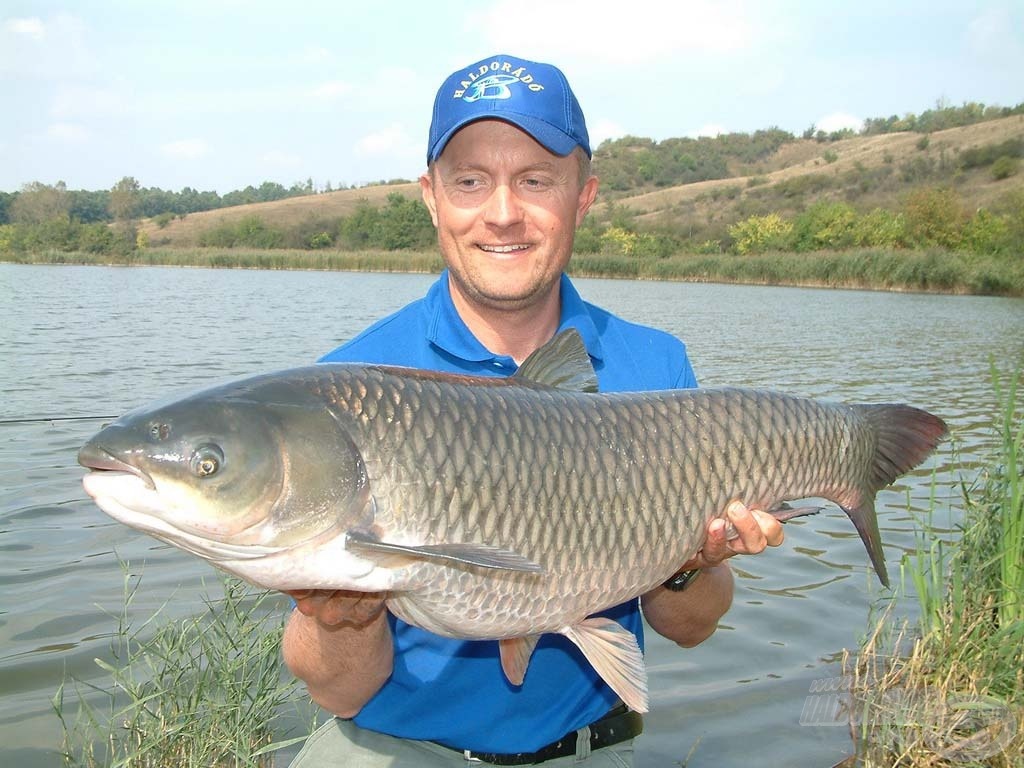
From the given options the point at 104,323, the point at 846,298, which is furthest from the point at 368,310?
the point at 846,298

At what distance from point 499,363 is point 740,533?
2.82ft

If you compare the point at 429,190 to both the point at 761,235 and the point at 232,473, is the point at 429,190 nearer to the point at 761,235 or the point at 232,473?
the point at 232,473

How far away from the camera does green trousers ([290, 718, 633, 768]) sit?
2418 mm

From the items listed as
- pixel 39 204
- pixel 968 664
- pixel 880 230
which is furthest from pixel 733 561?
pixel 39 204

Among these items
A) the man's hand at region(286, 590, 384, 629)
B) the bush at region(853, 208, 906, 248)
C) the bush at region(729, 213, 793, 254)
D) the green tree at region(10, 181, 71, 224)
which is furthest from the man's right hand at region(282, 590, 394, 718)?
the green tree at region(10, 181, 71, 224)

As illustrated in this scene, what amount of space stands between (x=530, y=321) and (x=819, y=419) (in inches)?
35.8

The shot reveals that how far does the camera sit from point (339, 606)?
2.01m

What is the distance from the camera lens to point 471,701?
7.85 ft

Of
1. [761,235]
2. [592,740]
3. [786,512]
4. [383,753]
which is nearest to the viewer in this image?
[786,512]

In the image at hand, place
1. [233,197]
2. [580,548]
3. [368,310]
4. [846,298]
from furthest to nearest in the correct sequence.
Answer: [233,197]
[846,298]
[368,310]
[580,548]

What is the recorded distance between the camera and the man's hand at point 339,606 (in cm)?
197

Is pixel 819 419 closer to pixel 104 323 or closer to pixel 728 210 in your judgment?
pixel 104 323

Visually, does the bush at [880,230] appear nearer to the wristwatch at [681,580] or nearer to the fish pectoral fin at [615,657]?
the wristwatch at [681,580]

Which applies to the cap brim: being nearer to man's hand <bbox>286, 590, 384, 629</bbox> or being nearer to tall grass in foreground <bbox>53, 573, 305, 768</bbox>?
man's hand <bbox>286, 590, 384, 629</bbox>
